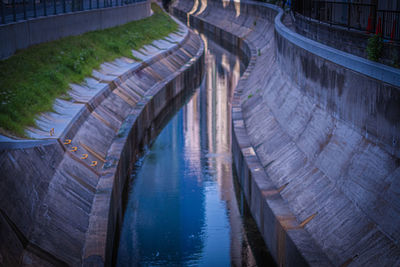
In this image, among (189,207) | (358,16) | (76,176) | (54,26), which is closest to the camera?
(76,176)

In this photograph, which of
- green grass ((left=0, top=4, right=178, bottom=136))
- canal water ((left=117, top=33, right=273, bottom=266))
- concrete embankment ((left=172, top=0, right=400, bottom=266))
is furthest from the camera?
green grass ((left=0, top=4, right=178, bottom=136))

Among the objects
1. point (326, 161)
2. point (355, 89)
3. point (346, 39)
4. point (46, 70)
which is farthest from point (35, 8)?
point (355, 89)

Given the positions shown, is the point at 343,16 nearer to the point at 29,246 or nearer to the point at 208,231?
the point at 208,231

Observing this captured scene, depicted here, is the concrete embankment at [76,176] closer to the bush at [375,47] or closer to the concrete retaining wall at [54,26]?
the concrete retaining wall at [54,26]

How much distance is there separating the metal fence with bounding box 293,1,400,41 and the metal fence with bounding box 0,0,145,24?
35.5 feet

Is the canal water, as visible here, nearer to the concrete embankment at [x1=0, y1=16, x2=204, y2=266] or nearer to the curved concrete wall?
the concrete embankment at [x1=0, y1=16, x2=204, y2=266]

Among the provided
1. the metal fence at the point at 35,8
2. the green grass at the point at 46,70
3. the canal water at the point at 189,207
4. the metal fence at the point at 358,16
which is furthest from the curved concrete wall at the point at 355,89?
the metal fence at the point at 35,8

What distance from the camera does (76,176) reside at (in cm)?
1411

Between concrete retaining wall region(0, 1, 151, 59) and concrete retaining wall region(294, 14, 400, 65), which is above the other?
concrete retaining wall region(294, 14, 400, 65)

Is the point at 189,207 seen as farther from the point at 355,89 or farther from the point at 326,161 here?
the point at 355,89

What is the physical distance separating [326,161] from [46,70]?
11.1 metres

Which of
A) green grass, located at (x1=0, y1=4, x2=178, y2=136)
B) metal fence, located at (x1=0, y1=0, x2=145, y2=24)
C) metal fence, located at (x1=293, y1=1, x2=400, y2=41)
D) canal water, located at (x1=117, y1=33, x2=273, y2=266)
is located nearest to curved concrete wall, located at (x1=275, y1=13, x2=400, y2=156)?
metal fence, located at (x1=293, y1=1, x2=400, y2=41)

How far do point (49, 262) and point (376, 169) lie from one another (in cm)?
586

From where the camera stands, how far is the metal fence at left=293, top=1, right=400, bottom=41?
14422 mm
